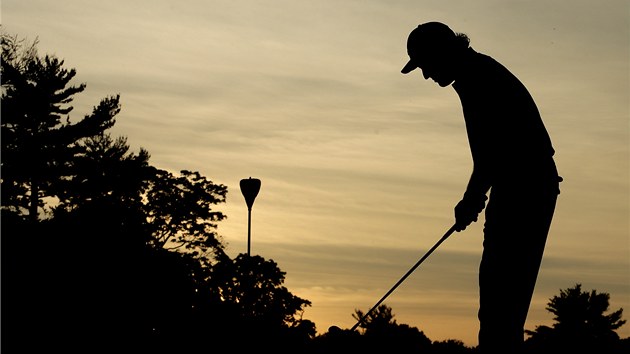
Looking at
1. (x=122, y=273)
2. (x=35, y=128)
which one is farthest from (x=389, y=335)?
(x=35, y=128)

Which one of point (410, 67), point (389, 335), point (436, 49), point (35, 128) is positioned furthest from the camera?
point (35, 128)

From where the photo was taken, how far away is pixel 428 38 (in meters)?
7.16

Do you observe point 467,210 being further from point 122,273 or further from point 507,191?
point 122,273

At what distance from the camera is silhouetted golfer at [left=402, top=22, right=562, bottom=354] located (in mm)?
6711

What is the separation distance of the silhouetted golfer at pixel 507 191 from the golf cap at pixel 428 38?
1.10 feet

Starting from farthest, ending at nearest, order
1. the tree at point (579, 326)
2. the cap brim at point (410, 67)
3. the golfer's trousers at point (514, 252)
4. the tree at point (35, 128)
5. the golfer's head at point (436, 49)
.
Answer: the tree at point (35, 128) < the tree at point (579, 326) < the cap brim at point (410, 67) < the golfer's head at point (436, 49) < the golfer's trousers at point (514, 252)

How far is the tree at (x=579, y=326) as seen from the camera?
937 cm

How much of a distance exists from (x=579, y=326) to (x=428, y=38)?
6.15 metres

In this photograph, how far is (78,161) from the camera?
55.8 metres

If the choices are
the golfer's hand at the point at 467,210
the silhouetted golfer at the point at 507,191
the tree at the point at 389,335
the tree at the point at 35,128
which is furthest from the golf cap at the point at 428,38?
the tree at the point at 35,128

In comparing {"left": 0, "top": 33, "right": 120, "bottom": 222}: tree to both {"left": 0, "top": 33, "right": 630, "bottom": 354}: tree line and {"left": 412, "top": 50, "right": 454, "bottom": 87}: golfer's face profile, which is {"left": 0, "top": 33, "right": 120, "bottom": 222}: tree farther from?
{"left": 412, "top": 50, "right": 454, "bottom": 87}: golfer's face profile

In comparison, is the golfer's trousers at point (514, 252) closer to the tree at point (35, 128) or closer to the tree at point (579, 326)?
the tree at point (579, 326)

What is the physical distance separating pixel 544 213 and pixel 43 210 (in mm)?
51024

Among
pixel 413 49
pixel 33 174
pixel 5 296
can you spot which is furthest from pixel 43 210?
pixel 413 49
